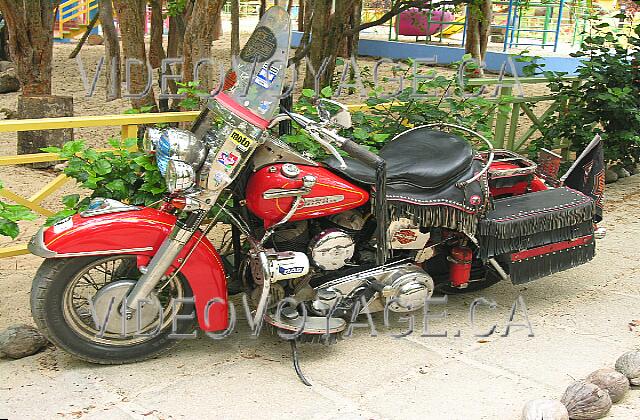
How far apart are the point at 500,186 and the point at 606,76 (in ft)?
11.1

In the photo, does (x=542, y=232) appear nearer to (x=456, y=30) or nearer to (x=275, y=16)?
(x=275, y=16)

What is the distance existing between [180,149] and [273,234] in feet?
2.34

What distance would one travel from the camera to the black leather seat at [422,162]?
3.95 meters

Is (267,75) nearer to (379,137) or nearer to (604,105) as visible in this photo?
(379,137)

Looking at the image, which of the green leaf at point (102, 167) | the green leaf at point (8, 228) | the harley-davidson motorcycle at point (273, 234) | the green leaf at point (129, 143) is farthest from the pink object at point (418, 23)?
the green leaf at point (8, 228)

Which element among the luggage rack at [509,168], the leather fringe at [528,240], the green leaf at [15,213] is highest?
the luggage rack at [509,168]

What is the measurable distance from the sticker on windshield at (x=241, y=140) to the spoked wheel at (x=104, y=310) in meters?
0.71

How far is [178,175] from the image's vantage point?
3324 mm

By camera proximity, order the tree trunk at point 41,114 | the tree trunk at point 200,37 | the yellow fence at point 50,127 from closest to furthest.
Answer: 1. the yellow fence at point 50,127
2. the tree trunk at point 200,37
3. the tree trunk at point 41,114

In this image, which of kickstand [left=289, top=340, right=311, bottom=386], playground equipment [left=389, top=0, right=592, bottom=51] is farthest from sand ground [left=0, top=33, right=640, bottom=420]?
playground equipment [left=389, top=0, right=592, bottom=51]

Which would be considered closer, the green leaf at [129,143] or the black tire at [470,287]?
the green leaf at [129,143]

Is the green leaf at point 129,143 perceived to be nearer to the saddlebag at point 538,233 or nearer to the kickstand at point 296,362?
the kickstand at point 296,362

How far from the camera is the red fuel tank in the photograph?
143 inches

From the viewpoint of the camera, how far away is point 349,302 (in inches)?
155
